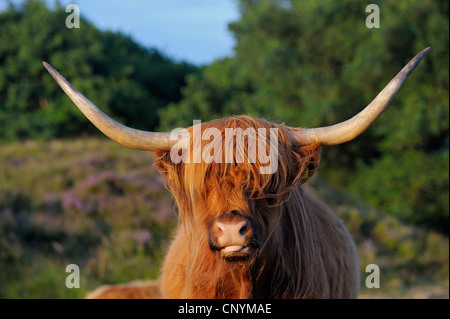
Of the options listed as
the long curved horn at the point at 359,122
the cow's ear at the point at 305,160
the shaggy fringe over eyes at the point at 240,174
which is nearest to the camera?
the long curved horn at the point at 359,122

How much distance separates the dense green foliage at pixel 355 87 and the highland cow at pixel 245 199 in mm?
9495

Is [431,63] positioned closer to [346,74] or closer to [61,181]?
[346,74]

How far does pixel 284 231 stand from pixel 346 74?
17.0 meters

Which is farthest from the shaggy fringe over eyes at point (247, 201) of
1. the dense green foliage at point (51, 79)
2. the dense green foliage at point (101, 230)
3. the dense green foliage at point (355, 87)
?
the dense green foliage at point (51, 79)

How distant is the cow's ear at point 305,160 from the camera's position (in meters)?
2.89

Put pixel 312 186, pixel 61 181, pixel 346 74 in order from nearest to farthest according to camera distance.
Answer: pixel 61 181 → pixel 312 186 → pixel 346 74

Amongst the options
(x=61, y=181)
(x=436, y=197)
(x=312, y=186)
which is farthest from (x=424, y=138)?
(x=61, y=181)

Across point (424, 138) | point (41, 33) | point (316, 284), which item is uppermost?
point (41, 33)

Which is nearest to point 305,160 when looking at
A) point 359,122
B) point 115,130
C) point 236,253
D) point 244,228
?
point 359,122

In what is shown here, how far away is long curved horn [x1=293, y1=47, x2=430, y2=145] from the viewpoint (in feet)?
8.64

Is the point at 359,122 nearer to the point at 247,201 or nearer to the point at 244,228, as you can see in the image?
the point at 247,201
